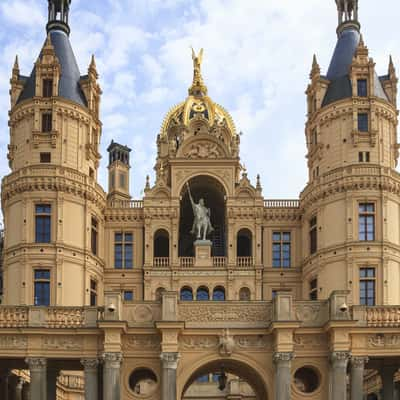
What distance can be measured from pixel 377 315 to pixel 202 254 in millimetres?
22221

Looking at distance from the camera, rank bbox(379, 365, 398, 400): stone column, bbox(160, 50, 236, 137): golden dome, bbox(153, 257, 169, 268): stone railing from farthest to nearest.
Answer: bbox(160, 50, 236, 137): golden dome → bbox(153, 257, 169, 268): stone railing → bbox(379, 365, 398, 400): stone column

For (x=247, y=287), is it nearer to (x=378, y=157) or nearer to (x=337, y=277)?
(x=337, y=277)

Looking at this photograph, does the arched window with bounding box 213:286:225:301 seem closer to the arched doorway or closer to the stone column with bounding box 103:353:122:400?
the arched doorway

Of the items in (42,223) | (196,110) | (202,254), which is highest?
(196,110)

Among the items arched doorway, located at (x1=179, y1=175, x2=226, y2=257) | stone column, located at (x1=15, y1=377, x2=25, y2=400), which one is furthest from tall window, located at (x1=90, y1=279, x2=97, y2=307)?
stone column, located at (x1=15, y1=377, x2=25, y2=400)

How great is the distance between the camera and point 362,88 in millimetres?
68750

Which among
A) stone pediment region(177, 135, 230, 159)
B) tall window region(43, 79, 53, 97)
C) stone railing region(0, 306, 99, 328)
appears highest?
tall window region(43, 79, 53, 97)

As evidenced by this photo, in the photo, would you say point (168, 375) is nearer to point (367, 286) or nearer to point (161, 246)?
point (367, 286)

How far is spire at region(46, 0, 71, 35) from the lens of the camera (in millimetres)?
73000

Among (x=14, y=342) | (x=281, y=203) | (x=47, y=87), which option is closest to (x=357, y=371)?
(x=14, y=342)

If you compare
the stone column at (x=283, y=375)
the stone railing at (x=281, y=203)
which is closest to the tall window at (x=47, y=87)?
the stone railing at (x=281, y=203)

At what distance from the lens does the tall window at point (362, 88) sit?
6844cm

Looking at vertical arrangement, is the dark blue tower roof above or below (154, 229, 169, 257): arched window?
above

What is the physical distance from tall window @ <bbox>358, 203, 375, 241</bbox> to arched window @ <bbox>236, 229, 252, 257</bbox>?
330 inches
